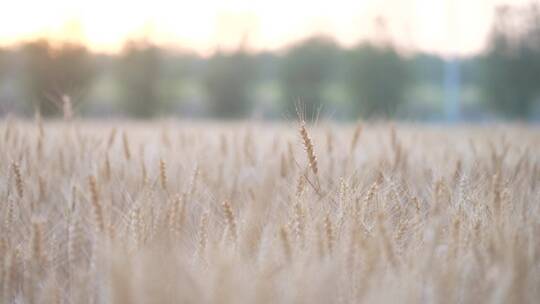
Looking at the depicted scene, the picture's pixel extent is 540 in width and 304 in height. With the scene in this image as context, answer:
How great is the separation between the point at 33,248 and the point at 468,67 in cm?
1855

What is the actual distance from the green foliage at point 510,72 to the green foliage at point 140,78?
9063 millimetres

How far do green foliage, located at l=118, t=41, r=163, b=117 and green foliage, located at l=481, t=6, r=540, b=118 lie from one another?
906cm

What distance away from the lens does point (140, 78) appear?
50.1 ft

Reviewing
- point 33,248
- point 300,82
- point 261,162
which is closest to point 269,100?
point 300,82

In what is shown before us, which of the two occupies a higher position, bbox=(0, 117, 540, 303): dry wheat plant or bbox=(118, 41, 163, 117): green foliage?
bbox=(118, 41, 163, 117): green foliage

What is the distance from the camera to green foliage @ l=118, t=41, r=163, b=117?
15.2 m

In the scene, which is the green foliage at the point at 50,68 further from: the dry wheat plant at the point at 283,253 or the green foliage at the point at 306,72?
the dry wheat plant at the point at 283,253

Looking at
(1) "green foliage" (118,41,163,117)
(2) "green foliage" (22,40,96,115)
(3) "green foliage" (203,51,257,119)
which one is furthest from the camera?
(3) "green foliage" (203,51,257,119)

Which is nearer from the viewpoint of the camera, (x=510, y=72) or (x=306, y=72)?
(x=510, y=72)

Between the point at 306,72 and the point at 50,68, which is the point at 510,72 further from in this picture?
the point at 50,68

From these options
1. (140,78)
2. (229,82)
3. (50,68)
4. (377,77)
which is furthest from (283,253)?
(229,82)

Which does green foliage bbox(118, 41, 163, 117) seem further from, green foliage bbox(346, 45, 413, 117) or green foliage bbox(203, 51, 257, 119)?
green foliage bbox(346, 45, 413, 117)

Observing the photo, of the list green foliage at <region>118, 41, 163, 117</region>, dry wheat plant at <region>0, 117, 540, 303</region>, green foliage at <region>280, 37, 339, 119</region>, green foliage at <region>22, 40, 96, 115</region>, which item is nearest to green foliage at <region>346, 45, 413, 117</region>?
green foliage at <region>280, 37, 339, 119</region>

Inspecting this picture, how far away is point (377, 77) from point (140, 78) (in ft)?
21.1
